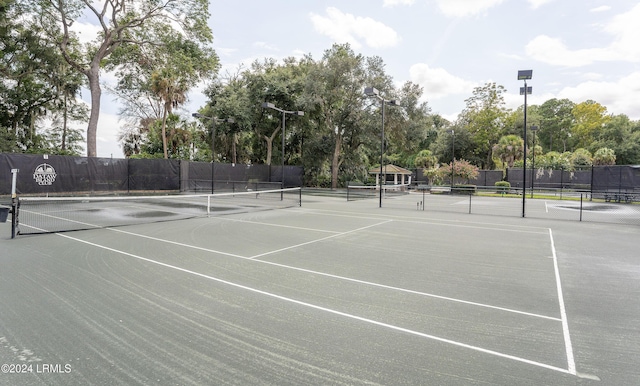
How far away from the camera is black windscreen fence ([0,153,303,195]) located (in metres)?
19.6

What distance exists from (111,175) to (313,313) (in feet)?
78.6

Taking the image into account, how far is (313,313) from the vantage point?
4.62 meters

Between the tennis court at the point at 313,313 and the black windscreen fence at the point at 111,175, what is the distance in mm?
13429

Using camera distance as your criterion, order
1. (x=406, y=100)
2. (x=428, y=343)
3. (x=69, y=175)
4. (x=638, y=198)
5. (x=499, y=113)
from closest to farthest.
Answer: (x=428, y=343) → (x=69, y=175) → (x=638, y=198) → (x=406, y=100) → (x=499, y=113)

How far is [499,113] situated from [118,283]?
62892 mm

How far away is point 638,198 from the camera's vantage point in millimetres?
23844

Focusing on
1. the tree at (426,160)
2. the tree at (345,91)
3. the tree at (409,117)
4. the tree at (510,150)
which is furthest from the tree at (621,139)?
the tree at (345,91)

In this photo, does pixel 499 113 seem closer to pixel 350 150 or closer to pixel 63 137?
pixel 350 150

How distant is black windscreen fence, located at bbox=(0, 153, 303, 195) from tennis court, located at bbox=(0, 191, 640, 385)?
529 inches

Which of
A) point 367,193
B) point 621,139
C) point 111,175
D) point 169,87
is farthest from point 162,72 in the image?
point 621,139

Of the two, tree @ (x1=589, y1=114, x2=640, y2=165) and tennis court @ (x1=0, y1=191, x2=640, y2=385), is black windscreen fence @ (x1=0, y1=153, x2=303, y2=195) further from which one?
tree @ (x1=589, y1=114, x2=640, y2=165)

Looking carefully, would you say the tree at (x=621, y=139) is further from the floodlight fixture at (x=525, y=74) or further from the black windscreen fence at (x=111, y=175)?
the black windscreen fence at (x=111, y=175)

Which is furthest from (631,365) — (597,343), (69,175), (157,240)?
(69,175)

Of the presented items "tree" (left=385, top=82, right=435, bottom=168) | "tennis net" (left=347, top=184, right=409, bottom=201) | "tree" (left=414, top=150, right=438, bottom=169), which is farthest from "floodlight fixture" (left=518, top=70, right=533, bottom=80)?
"tree" (left=414, top=150, right=438, bottom=169)
